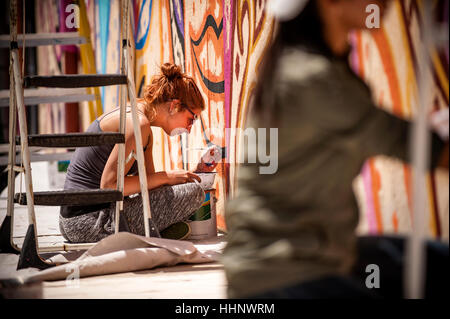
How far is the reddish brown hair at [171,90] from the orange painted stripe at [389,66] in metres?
1.74

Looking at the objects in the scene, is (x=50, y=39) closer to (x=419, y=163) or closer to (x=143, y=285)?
(x=143, y=285)

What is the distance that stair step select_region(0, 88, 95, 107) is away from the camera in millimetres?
4023

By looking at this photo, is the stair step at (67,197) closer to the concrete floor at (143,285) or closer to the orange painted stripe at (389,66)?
the concrete floor at (143,285)

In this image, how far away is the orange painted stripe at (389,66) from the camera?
148 cm

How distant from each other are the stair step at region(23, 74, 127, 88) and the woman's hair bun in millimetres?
533

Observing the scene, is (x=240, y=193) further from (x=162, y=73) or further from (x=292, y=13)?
(x=162, y=73)

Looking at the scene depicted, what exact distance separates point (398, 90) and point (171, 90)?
6.45ft

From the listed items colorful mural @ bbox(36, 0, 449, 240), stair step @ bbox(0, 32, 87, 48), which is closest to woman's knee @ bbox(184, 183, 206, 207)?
colorful mural @ bbox(36, 0, 449, 240)

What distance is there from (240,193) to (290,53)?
11.5 inches

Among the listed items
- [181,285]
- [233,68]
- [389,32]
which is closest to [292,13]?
[389,32]
